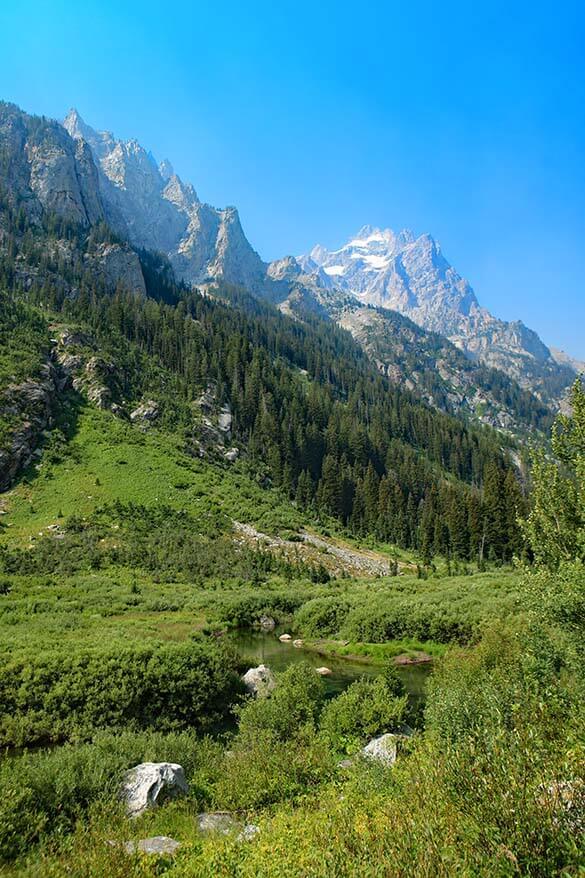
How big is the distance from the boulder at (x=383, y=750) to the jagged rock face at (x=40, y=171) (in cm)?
19932

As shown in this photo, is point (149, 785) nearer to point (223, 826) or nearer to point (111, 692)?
point (223, 826)

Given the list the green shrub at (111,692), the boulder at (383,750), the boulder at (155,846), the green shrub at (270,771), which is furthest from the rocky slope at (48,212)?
the boulder at (155,846)

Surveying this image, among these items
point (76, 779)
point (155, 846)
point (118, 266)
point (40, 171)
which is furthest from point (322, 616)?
point (40, 171)

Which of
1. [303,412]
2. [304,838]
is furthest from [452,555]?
[304,838]

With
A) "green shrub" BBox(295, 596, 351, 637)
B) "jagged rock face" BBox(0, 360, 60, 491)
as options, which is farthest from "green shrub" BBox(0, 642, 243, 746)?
"jagged rock face" BBox(0, 360, 60, 491)

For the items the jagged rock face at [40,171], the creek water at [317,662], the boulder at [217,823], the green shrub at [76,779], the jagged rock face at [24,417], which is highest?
the jagged rock face at [40,171]

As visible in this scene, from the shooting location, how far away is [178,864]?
30.7 ft

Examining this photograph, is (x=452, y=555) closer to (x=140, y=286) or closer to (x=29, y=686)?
(x=29, y=686)

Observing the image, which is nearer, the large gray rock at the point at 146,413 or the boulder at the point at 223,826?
the boulder at the point at 223,826

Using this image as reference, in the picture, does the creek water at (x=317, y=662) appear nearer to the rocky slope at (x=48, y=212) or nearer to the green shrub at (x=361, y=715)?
the green shrub at (x=361, y=715)

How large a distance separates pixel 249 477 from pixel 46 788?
273 feet

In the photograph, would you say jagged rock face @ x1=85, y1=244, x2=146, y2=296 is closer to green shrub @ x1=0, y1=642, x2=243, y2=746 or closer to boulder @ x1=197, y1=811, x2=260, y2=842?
green shrub @ x1=0, y1=642, x2=243, y2=746

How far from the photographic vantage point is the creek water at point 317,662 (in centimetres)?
2968

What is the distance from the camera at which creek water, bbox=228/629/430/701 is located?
29.7m
